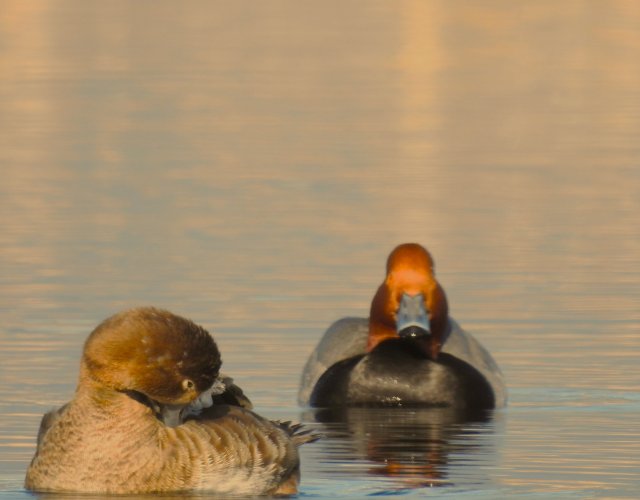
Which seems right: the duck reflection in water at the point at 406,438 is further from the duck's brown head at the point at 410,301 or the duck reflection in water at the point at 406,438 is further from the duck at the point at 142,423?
the duck at the point at 142,423

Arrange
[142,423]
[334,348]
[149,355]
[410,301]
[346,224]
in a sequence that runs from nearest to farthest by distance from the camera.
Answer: [149,355], [142,423], [410,301], [334,348], [346,224]

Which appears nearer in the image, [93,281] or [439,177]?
[93,281]

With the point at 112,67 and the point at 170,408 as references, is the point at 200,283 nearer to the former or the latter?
the point at 170,408

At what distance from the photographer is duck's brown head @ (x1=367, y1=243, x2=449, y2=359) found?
15.8 m

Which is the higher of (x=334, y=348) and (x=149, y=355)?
(x=149, y=355)

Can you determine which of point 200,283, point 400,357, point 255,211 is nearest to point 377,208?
point 255,211

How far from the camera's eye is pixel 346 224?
22.4 meters

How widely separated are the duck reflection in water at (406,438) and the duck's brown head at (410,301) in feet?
1.83

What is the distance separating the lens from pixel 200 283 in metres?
18.9

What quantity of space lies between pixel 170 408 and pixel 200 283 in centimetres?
747

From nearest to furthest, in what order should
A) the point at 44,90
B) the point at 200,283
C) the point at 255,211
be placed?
the point at 200,283 < the point at 255,211 < the point at 44,90

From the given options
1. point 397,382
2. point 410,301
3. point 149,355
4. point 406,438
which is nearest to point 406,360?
point 397,382

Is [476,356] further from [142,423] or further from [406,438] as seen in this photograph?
[142,423]

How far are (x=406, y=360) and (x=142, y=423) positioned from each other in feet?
16.6
